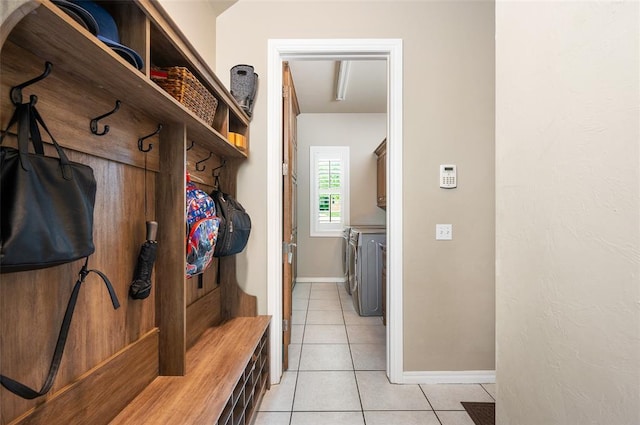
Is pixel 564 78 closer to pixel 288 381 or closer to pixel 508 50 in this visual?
pixel 508 50

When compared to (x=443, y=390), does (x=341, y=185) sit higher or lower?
higher

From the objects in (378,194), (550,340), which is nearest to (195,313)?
(550,340)

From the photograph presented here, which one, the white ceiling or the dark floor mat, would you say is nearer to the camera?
the dark floor mat

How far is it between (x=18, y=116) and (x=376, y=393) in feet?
7.15

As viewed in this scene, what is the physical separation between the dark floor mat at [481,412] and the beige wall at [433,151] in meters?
0.27

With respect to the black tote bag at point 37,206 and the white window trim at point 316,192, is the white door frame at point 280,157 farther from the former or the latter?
the white window trim at point 316,192

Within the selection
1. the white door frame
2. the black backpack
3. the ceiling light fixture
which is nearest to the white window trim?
the ceiling light fixture

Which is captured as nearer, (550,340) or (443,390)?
(550,340)

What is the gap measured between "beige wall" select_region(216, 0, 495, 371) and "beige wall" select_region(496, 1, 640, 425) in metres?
1.21

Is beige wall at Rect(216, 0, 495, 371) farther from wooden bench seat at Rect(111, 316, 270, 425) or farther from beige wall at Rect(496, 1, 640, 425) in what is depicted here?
beige wall at Rect(496, 1, 640, 425)

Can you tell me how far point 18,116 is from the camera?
2.19 ft

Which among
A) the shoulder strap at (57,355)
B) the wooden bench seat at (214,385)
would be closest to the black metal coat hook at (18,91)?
the shoulder strap at (57,355)

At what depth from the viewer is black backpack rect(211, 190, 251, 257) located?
5.29 ft

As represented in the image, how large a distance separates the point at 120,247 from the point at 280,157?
128 centimetres
